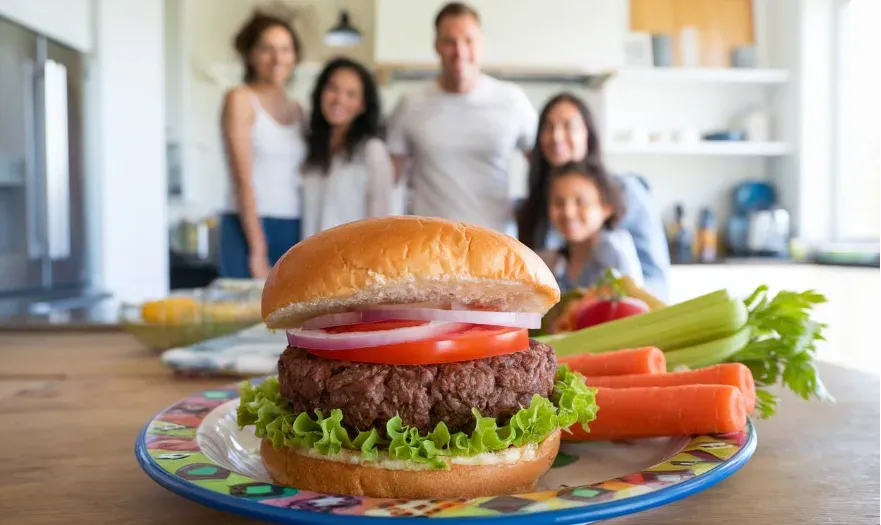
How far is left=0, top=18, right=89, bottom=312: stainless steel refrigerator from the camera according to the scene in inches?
169

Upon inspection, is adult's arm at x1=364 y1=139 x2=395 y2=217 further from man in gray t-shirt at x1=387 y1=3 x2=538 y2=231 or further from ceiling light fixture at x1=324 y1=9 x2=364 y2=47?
ceiling light fixture at x1=324 y1=9 x2=364 y2=47

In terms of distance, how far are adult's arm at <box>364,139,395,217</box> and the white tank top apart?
41 cm

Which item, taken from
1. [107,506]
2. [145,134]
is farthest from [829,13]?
[107,506]

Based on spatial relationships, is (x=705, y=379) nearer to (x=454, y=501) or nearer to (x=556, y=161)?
(x=454, y=501)

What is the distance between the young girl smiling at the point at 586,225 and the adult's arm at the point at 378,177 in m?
0.95

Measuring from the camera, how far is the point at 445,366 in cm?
100

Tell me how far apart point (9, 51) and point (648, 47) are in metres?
5.08


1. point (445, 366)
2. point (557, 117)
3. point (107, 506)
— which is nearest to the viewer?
point (107, 506)

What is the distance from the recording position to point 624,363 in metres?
1.29

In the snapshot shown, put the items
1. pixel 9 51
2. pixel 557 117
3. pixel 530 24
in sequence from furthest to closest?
pixel 530 24
pixel 9 51
pixel 557 117

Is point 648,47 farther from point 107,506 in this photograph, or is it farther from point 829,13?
point 107,506

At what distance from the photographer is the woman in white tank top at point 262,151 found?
368 centimetres

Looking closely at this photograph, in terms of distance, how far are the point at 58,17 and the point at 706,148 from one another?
205 inches

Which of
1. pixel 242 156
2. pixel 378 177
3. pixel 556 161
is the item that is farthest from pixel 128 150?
pixel 556 161
